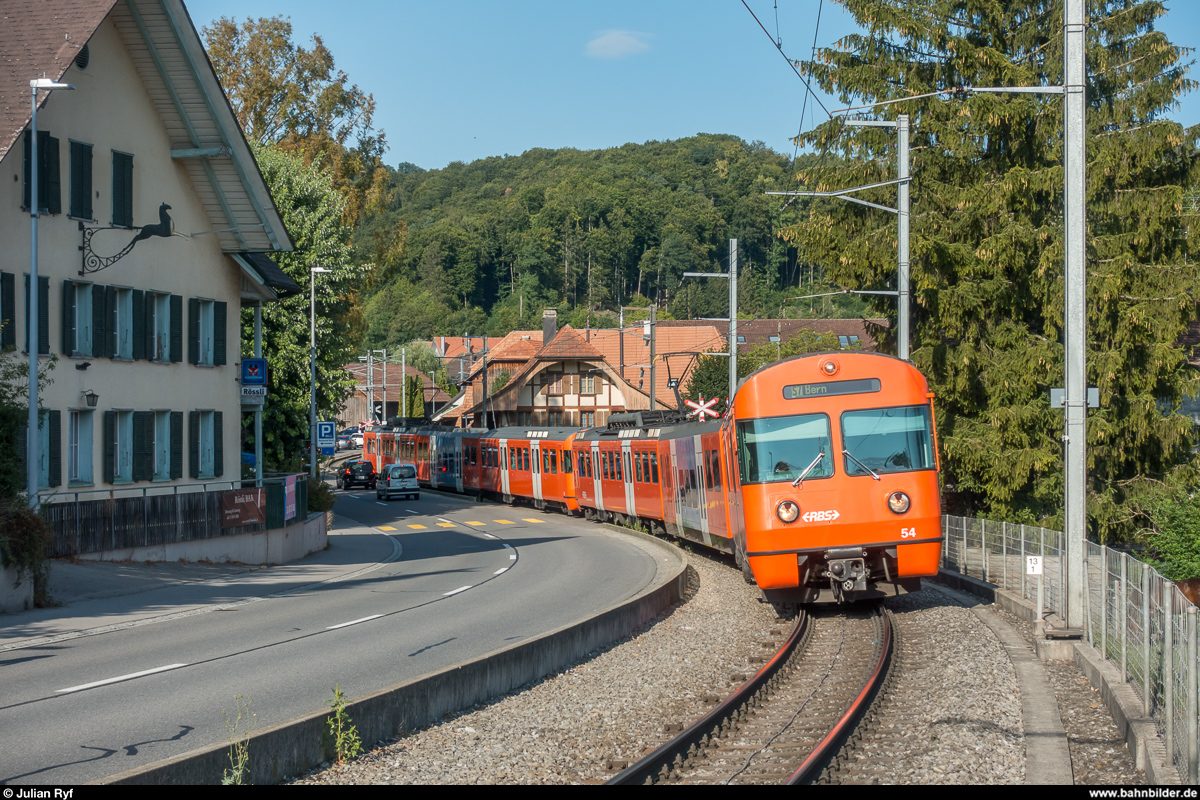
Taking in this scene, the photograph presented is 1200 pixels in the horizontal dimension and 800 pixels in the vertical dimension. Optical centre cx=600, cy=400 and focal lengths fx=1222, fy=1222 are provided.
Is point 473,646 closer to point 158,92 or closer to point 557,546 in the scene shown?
point 557,546

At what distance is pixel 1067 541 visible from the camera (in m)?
13.6

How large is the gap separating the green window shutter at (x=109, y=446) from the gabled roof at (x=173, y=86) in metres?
5.74

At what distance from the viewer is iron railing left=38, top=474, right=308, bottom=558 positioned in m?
20.7

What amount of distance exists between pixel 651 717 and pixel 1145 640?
13.6 feet

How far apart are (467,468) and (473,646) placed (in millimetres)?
40415

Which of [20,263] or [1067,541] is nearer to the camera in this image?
[1067,541]

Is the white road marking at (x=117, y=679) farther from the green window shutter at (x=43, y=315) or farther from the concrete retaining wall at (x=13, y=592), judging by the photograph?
the green window shutter at (x=43, y=315)

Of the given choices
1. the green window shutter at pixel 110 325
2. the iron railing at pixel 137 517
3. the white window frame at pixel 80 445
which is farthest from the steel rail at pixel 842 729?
the green window shutter at pixel 110 325

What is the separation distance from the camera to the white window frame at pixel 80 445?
23.9 meters

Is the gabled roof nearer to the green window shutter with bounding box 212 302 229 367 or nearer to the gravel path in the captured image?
the green window shutter with bounding box 212 302 229 367

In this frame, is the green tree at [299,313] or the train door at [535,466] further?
the train door at [535,466]

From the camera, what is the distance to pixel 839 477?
49.3 ft

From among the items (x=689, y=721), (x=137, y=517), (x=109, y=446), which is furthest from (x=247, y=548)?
(x=689, y=721)

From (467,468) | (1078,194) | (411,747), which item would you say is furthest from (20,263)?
(467,468)
